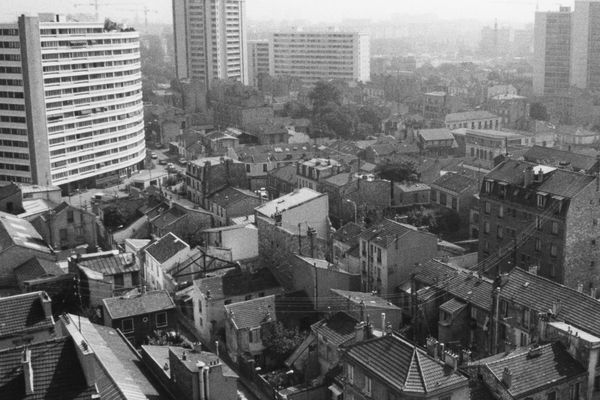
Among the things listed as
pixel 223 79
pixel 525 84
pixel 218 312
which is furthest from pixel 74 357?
pixel 525 84

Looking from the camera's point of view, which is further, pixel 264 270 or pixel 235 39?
pixel 235 39

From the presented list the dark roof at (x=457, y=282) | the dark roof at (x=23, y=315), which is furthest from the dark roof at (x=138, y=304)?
the dark roof at (x=457, y=282)

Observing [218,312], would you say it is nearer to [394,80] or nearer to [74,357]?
[74,357]

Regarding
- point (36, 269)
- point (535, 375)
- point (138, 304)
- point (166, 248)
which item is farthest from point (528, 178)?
point (36, 269)

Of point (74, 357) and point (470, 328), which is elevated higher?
point (74, 357)

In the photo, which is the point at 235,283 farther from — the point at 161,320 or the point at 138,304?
the point at 138,304

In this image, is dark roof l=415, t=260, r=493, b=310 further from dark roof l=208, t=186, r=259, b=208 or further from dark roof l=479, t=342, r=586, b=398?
dark roof l=208, t=186, r=259, b=208

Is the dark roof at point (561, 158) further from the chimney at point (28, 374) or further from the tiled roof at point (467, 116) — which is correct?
the chimney at point (28, 374)
